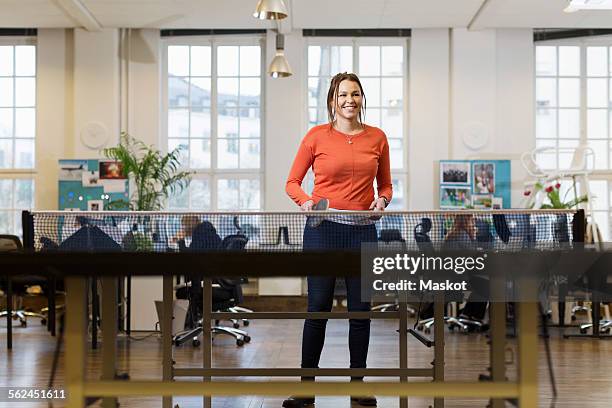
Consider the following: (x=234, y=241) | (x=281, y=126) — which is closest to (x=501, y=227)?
(x=234, y=241)

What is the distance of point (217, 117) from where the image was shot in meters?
10.0

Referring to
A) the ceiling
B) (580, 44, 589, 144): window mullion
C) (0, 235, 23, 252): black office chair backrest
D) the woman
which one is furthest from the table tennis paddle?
(580, 44, 589, 144): window mullion

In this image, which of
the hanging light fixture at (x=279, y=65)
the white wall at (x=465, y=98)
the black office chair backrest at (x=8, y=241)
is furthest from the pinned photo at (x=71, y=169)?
the white wall at (x=465, y=98)

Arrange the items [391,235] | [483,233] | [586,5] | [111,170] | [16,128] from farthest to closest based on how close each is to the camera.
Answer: [16,128] → [111,170] → [586,5] → [483,233] → [391,235]

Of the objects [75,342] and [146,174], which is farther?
[146,174]

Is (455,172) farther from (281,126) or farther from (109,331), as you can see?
(109,331)

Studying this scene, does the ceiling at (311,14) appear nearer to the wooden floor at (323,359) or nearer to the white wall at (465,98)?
the white wall at (465,98)

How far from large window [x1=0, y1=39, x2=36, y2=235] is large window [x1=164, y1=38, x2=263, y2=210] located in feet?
5.88

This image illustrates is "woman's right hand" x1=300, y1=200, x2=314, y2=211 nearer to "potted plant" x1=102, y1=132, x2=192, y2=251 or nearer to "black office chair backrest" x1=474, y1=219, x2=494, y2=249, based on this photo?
"black office chair backrest" x1=474, y1=219, x2=494, y2=249

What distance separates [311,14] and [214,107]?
1.93 meters

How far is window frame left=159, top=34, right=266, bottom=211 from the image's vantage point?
995 cm

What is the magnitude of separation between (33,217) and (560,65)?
8.59 m

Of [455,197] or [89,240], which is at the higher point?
[455,197]

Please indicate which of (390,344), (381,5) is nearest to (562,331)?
(390,344)
